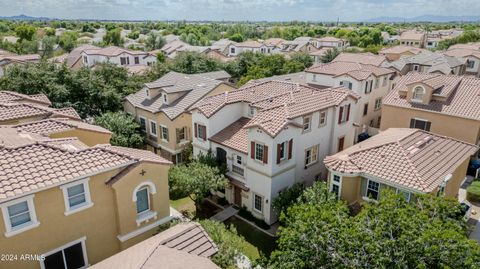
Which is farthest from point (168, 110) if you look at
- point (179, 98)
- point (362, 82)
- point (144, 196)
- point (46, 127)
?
point (362, 82)

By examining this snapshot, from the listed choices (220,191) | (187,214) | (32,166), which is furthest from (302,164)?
(32,166)

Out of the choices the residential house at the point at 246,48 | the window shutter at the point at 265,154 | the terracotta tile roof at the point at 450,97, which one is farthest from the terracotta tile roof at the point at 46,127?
the residential house at the point at 246,48

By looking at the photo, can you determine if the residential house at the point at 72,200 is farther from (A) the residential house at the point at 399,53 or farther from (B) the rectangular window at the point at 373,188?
(A) the residential house at the point at 399,53

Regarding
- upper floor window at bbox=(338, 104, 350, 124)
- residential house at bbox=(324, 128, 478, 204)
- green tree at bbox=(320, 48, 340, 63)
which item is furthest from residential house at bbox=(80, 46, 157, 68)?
residential house at bbox=(324, 128, 478, 204)

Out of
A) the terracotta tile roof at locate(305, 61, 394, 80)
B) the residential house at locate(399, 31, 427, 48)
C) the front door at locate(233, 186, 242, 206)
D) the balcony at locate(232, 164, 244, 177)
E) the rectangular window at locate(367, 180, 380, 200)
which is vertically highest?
the residential house at locate(399, 31, 427, 48)

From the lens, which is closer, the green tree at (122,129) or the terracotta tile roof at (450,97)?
the terracotta tile roof at (450,97)

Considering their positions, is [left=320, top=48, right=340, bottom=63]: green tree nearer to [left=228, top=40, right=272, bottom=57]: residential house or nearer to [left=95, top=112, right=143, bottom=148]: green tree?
[left=228, top=40, right=272, bottom=57]: residential house
